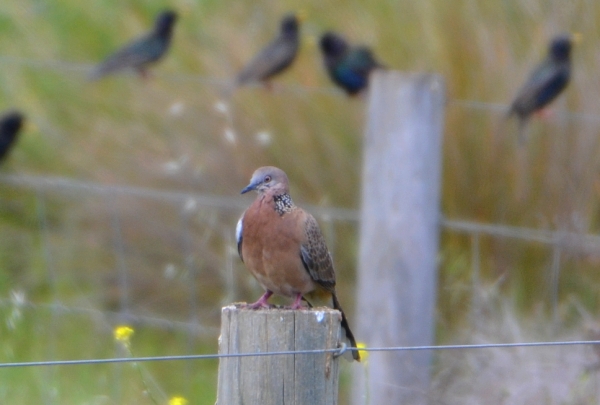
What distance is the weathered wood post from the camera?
2441 millimetres

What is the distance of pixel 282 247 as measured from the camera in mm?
3404

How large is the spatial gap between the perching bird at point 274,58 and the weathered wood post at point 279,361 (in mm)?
4669

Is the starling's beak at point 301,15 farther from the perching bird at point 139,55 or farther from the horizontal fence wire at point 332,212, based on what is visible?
the horizontal fence wire at point 332,212

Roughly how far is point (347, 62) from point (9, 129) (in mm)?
2600

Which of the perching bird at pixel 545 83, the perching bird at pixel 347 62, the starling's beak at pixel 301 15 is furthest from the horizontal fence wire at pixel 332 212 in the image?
the starling's beak at pixel 301 15

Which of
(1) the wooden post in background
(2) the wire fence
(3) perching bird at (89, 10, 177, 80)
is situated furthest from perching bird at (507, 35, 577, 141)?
(3) perching bird at (89, 10, 177, 80)

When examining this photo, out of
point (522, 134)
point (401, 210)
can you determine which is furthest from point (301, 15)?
point (401, 210)

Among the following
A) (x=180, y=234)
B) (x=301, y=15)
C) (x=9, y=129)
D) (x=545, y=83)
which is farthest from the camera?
(x=301, y=15)

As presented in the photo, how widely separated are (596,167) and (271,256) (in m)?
3.32

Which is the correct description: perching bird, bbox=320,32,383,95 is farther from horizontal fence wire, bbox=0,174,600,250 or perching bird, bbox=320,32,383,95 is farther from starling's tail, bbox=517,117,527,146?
horizontal fence wire, bbox=0,174,600,250

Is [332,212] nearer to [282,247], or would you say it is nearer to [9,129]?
[282,247]

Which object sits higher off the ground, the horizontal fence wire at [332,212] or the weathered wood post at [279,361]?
the horizontal fence wire at [332,212]

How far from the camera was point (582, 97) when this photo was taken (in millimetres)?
6715

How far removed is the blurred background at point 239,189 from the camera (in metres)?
5.79
